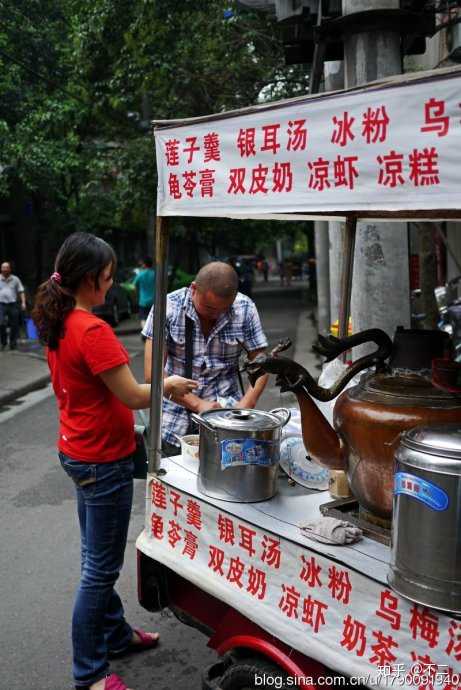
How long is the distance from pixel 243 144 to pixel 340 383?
0.90 m

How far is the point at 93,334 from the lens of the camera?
2.51m

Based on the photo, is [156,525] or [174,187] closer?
[174,187]

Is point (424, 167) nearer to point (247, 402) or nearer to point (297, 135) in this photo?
point (297, 135)

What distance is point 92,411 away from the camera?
2.66m

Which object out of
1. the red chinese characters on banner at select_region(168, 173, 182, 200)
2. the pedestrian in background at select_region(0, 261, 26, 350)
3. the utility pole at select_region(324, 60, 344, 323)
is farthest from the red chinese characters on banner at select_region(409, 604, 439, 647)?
the pedestrian in background at select_region(0, 261, 26, 350)

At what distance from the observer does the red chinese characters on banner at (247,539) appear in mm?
2152

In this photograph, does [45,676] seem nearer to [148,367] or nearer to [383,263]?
[148,367]

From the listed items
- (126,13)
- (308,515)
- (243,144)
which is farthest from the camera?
(126,13)

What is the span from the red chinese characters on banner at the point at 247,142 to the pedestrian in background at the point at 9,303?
462 inches

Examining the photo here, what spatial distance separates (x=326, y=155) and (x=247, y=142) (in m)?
0.31

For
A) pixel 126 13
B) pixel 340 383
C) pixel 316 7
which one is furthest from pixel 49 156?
pixel 340 383

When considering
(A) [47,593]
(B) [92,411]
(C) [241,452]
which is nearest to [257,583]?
(C) [241,452]

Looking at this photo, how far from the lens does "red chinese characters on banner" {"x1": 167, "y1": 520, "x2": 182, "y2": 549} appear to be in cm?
247

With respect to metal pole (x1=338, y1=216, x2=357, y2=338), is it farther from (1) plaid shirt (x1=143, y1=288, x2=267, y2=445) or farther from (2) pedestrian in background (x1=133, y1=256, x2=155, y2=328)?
(2) pedestrian in background (x1=133, y1=256, x2=155, y2=328)
